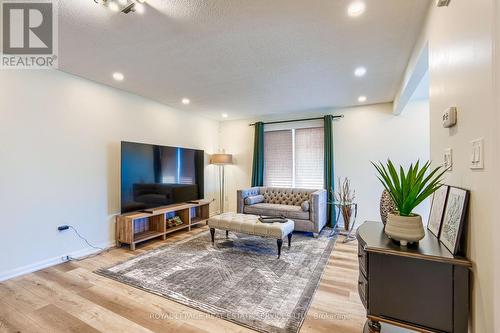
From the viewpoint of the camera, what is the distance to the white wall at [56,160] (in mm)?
2615

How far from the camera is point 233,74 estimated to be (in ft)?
10.3

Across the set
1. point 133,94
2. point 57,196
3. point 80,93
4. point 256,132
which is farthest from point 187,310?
point 256,132

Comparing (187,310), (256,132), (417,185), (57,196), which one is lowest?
(187,310)

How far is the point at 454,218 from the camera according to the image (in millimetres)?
1213

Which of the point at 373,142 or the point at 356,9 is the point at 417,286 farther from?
the point at 373,142

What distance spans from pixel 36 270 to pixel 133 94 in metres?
2.82

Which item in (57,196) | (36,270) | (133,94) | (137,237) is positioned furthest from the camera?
(133,94)

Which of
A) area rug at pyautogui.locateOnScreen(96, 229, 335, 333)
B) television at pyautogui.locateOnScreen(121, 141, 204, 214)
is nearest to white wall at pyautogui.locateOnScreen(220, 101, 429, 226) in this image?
area rug at pyautogui.locateOnScreen(96, 229, 335, 333)

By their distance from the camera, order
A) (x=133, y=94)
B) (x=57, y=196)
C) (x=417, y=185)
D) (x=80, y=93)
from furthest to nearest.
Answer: (x=133, y=94)
(x=80, y=93)
(x=57, y=196)
(x=417, y=185)

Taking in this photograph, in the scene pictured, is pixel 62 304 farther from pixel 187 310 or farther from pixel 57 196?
pixel 57 196

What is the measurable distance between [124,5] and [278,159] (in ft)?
13.7

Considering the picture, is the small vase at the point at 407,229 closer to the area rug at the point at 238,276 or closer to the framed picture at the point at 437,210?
the framed picture at the point at 437,210

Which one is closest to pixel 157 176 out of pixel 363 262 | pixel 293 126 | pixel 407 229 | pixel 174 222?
pixel 174 222

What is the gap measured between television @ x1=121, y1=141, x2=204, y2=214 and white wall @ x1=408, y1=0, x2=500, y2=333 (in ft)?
12.4
